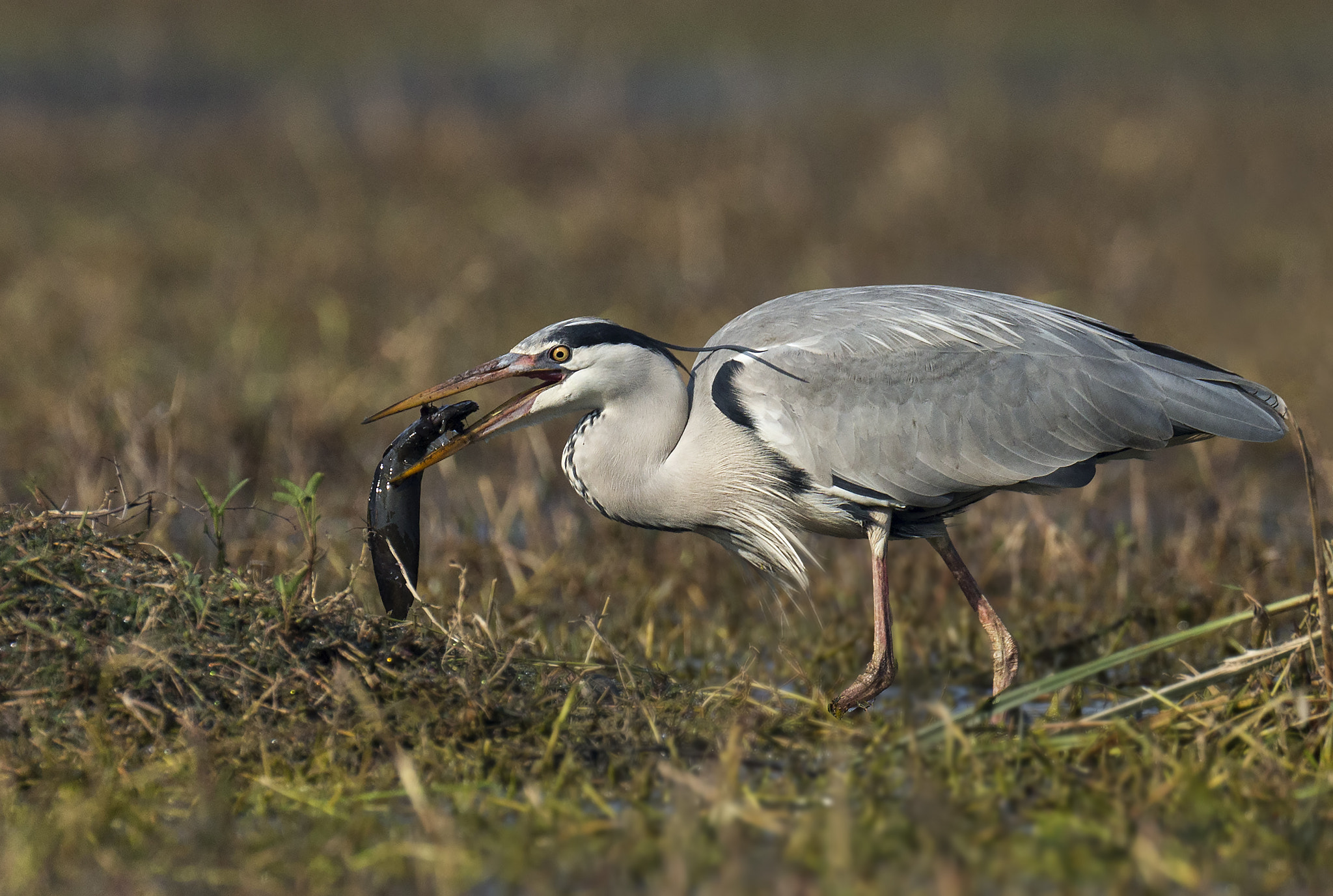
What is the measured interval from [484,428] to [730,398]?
0.74m

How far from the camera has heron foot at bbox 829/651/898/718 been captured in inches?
175

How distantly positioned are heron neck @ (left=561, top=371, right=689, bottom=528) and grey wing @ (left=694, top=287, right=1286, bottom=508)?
0.16 m

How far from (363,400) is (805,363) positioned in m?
3.24

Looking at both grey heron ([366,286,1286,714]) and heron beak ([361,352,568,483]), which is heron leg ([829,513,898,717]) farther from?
heron beak ([361,352,568,483])

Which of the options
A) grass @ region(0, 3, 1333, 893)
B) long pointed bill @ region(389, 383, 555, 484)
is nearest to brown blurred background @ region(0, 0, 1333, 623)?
grass @ region(0, 3, 1333, 893)

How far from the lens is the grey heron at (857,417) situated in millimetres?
4523

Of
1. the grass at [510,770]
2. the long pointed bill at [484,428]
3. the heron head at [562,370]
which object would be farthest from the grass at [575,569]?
the heron head at [562,370]

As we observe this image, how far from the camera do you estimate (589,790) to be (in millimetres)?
3541

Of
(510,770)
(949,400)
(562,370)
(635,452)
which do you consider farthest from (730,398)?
(510,770)

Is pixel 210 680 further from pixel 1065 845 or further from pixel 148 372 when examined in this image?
pixel 148 372

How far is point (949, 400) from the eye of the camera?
15.3 feet

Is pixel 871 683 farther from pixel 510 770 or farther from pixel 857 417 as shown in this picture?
pixel 510 770

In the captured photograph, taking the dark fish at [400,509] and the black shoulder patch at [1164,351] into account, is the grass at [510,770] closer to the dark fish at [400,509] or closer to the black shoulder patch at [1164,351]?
the dark fish at [400,509]

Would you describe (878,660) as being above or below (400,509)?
below
